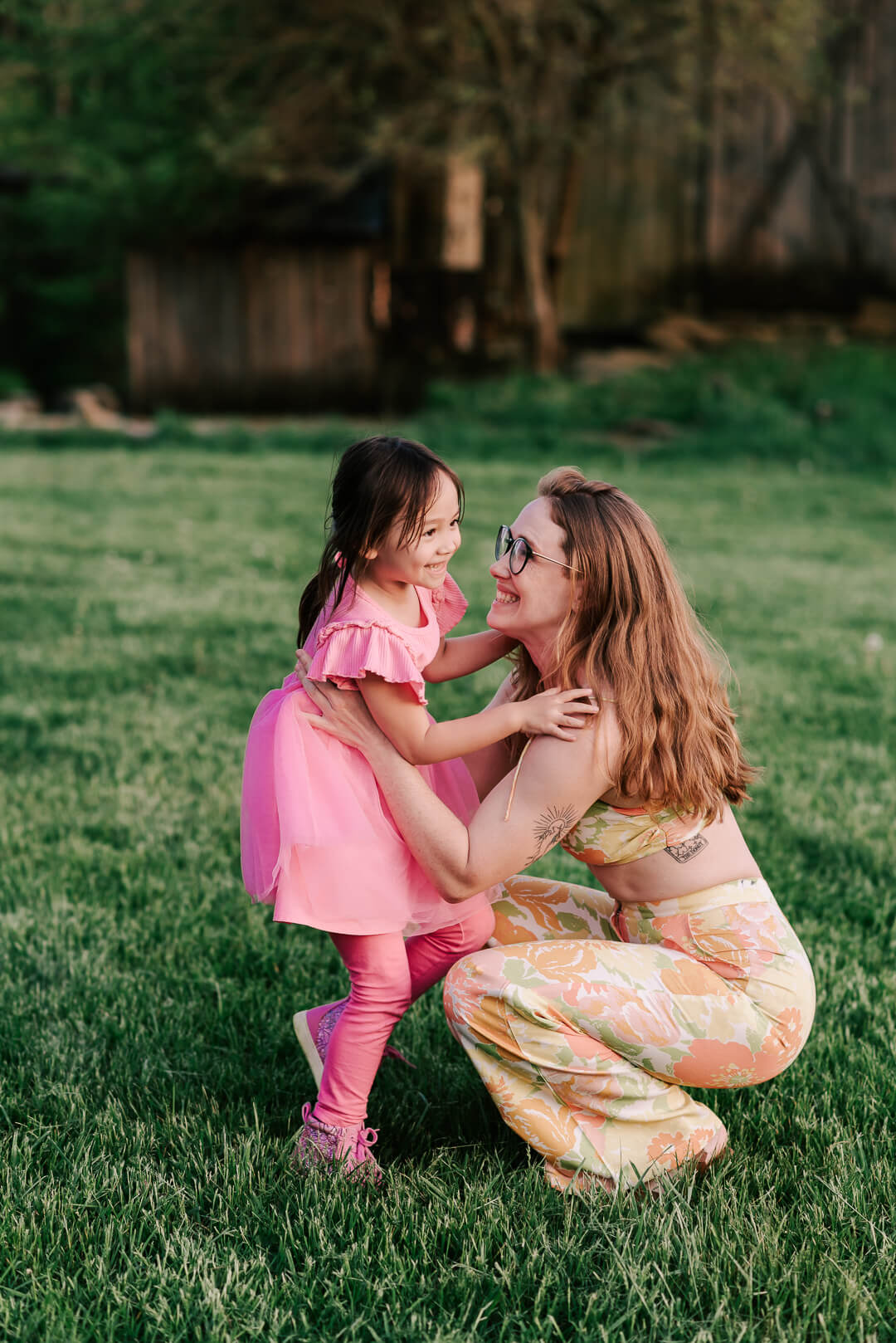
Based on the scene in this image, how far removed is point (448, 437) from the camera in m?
11.9

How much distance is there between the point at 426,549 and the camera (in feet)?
6.79

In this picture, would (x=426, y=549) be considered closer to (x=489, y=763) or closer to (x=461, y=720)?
(x=461, y=720)

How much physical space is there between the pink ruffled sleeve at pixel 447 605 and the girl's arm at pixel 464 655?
0.04 m

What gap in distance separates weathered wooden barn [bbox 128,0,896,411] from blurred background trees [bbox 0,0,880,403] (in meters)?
0.08

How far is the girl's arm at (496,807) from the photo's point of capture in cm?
206

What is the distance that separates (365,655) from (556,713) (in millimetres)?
326

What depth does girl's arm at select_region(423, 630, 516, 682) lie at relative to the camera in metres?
2.35

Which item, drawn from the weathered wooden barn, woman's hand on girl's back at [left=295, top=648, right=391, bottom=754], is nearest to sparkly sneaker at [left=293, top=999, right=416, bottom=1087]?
woman's hand on girl's back at [left=295, top=648, right=391, bottom=754]

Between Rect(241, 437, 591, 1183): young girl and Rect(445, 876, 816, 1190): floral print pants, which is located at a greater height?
Rect(241, 437, 591, 1183): young girl

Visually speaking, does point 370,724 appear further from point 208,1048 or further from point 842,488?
point 842,488

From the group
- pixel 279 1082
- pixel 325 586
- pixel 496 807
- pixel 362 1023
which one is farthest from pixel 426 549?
pixel 279 1082

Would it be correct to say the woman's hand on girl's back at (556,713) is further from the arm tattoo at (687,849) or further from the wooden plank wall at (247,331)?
the wooden plank wall at (247,331)

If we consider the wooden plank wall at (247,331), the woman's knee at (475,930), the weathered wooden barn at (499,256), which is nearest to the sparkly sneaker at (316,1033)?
the woman's knee at (475,930)

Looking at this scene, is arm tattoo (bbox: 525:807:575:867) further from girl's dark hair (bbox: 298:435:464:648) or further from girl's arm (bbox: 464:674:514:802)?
girl's dark hair (bbox: 298:435:464:648)
